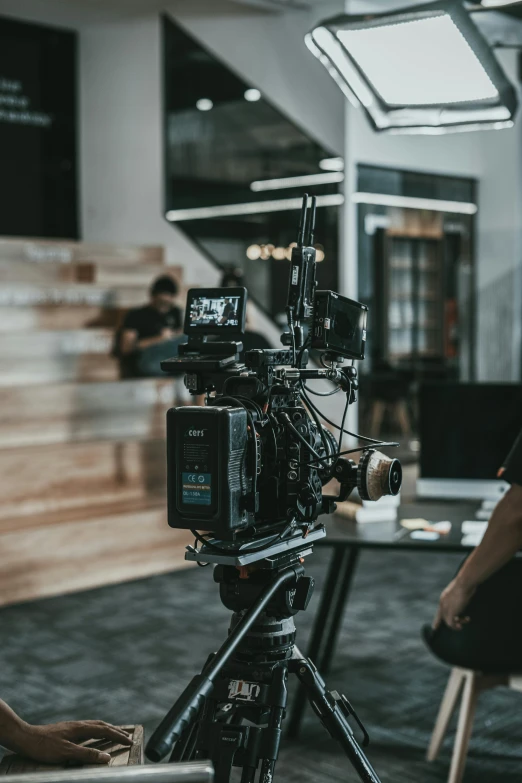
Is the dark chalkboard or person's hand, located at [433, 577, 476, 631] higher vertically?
the dark chalkboard

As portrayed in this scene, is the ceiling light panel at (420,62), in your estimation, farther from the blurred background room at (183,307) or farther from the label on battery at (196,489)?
the label on battery at (196,489)

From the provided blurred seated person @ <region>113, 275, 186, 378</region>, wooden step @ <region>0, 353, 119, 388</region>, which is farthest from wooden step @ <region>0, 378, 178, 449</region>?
wooden step @ <region>0, 353, 119, 388</region>

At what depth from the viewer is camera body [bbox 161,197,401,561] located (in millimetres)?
1511

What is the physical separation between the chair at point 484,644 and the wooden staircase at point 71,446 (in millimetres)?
2527

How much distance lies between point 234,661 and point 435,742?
1.37 metres

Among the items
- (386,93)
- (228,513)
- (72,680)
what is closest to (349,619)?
(72,680)

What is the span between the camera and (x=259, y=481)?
163 cm

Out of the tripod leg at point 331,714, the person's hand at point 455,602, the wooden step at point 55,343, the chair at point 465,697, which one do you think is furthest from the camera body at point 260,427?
the wooden step at point 55,343

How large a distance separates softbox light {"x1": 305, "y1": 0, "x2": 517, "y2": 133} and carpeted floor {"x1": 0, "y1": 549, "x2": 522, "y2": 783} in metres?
1.97

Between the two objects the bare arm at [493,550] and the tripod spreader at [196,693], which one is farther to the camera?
the bare arm at [493,550]

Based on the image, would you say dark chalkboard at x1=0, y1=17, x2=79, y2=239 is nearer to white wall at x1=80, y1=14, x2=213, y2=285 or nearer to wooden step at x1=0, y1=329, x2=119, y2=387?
white wall at x1=80, y1=14, x2=213, y2=285

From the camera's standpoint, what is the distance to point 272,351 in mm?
1641

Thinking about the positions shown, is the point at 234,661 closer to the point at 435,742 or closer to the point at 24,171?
the point at 435,742

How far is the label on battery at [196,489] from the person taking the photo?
151cm
